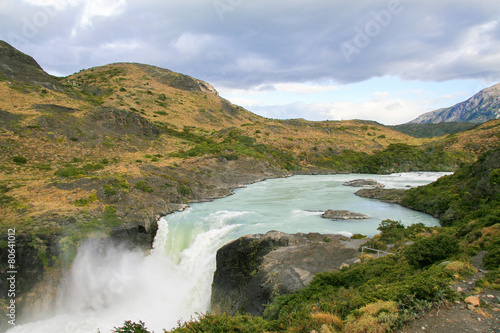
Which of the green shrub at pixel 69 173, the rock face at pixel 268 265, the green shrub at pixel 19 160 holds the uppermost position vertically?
the green shrub at pixel 19 160

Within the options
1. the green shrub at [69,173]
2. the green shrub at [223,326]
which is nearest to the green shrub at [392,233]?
the green shrub at [223,326]

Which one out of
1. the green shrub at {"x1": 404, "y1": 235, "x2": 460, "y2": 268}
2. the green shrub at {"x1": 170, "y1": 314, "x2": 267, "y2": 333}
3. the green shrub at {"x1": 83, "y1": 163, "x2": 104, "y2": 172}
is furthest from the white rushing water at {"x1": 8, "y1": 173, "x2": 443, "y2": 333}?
the green shrub at {"x1": 83, "y1": 163, "x2": 104, "y2": 172}

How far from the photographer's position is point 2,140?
116 feet

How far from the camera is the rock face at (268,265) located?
14.1 metres

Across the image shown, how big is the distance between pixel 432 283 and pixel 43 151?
148 feet

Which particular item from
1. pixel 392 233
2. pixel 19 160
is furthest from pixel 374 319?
pixel 19 160

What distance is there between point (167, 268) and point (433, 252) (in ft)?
59.7

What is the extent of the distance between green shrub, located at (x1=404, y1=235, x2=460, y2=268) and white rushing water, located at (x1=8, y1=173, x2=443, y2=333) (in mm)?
10525

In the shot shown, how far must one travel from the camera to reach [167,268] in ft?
72.3

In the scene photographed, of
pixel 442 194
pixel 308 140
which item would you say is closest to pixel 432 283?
pixel 442 194

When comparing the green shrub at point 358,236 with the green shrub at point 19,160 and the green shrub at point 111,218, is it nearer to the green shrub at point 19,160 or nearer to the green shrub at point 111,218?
the green shrub at point 111,218

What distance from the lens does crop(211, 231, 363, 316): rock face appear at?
14117 mm

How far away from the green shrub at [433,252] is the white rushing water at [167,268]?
1052 centimetres

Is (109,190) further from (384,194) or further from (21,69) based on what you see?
(21,69)
